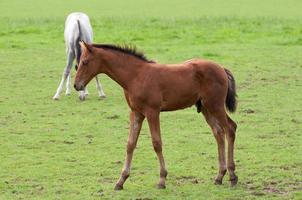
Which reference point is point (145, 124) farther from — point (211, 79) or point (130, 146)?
point (211, 79)

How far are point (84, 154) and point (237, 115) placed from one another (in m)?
3.63

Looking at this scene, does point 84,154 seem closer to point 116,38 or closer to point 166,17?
point 116,38

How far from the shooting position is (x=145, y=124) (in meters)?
12.2

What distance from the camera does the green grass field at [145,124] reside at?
332 inches

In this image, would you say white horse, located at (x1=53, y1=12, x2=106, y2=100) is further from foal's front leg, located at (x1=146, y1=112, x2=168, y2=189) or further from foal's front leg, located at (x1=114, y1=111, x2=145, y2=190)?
foal's front leg, located at (x1=146, y1=112, x2=168, y2=189)

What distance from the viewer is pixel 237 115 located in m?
12.7

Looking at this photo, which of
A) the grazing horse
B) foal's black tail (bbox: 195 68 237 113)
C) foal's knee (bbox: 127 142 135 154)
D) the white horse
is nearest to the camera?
the grazing horse

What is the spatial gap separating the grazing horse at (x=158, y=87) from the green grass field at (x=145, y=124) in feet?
1.70

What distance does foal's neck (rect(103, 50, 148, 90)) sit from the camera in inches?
317

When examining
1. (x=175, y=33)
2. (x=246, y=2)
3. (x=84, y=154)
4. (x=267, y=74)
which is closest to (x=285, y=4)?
(x=246, y=2)

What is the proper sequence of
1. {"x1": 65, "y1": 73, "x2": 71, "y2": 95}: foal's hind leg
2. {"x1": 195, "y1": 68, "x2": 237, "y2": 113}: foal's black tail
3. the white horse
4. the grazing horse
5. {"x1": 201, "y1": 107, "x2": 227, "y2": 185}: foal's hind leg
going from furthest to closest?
{"x1": 65, "y1": 73, "x2": 71, "y2": 95}: foal's hind leg, the white horse, {"x1": 195, "y1": 68, "x2": 237, "y2": 113}: foal's black tail, {"x1": 201, "y1": 107, "x2": 227, "y2": 185}: foal's hind leg, the grazing horse

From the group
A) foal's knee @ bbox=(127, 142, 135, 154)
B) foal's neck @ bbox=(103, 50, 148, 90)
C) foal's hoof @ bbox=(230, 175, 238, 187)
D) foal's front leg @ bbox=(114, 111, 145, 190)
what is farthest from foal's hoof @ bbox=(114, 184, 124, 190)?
foal's hoof @ bbox=(230, 175, 238, 187)

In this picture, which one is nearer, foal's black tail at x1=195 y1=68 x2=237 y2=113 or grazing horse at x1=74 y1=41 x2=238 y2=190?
grazing horse at x1=74 y1=41 x2=238 y2=190

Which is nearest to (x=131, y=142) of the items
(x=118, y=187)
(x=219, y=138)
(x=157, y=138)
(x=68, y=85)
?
(x=157, y=138)
